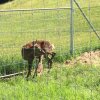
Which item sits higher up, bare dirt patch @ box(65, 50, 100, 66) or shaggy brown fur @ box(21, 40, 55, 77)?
shaggy brown fur @ box(21, 40, 55, 77)

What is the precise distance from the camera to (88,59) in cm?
1025

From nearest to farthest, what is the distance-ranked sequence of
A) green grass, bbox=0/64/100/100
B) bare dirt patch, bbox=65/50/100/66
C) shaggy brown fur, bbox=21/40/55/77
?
green grass, bbox=0/64/100/100
shaggy brown fur, bbox=21/40/55/77
bare dirt patch, bbox=65/50/100/66

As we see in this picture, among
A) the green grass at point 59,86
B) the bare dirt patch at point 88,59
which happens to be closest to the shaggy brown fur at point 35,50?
the green grass at point 59,86

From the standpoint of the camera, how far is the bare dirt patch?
1003cm

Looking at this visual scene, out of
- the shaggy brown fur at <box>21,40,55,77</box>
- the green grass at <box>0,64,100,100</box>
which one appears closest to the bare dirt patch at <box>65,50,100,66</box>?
the green grass at <box>0,64,100,100</box>

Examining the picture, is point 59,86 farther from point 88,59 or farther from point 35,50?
point 88,59

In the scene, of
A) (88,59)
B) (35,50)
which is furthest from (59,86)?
(88,59)

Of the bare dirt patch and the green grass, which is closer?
the green grass

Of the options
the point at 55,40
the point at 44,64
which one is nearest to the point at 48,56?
the point at 44,64

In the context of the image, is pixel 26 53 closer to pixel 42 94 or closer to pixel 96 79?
pixel 96 79

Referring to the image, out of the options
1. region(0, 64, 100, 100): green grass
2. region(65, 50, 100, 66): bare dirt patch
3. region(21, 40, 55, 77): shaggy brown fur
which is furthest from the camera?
region(65, 50, 100, 66): bare dirt patch

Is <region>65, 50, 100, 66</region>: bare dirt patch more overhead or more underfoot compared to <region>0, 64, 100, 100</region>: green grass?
more underfoot

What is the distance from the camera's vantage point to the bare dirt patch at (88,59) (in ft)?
32.9

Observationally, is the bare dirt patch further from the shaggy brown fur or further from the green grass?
the shaggy brown fur
